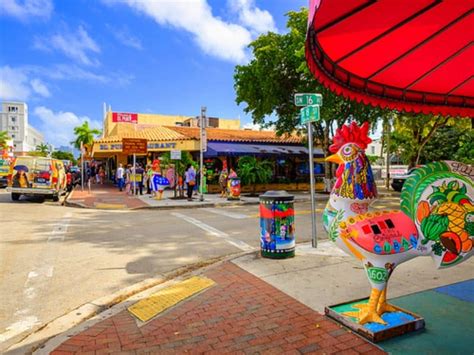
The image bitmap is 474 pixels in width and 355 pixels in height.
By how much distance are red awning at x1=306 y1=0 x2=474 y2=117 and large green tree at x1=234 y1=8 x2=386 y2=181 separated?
12.5m

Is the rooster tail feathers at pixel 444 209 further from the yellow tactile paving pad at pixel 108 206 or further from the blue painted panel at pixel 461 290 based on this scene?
the yellow tactile paving pad at pixel 108 206

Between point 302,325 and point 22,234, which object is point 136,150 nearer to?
point 22,234

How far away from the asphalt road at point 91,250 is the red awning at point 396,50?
4212 millimetres

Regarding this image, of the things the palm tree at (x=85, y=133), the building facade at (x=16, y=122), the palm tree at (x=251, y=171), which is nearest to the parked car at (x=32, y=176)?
the palm tree at (x=251, y=171)

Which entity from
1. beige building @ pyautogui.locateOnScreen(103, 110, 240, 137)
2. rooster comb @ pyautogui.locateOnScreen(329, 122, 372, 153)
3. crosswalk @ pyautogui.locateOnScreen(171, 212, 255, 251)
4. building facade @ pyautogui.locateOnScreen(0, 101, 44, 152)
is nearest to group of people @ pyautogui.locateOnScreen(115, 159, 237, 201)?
crosswalk @ pyautogui.locateOnScreen(171, 212, 255, 251)

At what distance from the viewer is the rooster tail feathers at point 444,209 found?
118 inches

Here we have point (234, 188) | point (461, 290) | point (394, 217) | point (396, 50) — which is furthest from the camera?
point (234, 188)

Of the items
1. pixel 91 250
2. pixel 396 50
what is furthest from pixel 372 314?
pixel 91 250

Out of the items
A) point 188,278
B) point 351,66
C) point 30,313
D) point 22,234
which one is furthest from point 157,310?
point 22,234

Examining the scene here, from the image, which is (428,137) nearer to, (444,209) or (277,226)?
(277,226)

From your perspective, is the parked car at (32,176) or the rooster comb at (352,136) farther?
the parked car at (32,176)

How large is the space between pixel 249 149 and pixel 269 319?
19.9 meters

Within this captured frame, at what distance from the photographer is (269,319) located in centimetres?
394

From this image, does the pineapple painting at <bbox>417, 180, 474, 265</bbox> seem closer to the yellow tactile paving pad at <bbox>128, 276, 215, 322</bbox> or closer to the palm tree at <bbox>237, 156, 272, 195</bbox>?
the yellow tactile paving pad at <bbox>128, 276, 215, 322</bbox>
